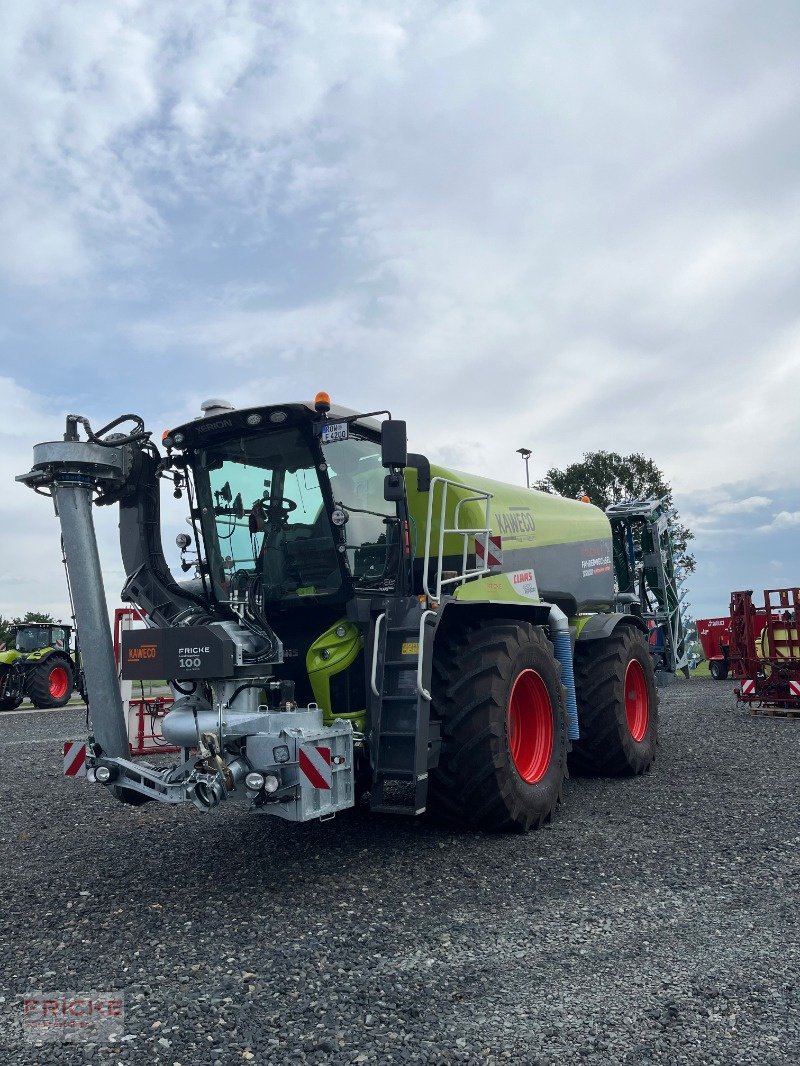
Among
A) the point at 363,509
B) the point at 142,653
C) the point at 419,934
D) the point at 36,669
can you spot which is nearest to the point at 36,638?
the point at 36,669

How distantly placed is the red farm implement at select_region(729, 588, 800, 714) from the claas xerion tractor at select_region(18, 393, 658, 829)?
8667 millimetres

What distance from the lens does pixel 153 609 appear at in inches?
252

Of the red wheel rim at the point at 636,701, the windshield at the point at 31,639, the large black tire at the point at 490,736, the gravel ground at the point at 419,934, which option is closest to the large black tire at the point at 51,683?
the windshield at the point at 31,639

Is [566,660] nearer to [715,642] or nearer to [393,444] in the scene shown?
[393,444]

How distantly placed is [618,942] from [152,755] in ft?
28.0

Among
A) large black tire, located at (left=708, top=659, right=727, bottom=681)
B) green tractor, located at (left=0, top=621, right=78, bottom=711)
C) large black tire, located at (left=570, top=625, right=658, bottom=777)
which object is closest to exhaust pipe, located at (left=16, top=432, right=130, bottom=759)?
large black tire, located at (left=570, top=625, right=658, bottom=777)

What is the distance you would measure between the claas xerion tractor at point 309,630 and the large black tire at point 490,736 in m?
0.01

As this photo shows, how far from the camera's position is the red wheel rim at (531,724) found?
261 inches

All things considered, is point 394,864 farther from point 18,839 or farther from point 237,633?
point 18,839

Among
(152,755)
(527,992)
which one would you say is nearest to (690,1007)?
(527,992)

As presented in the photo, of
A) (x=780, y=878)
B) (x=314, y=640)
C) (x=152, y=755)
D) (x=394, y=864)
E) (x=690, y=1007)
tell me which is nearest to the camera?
(x=690, y=1007)

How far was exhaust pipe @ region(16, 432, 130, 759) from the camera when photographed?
18.8ft

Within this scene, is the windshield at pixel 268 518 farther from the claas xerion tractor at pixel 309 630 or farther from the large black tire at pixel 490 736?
the large black tire at pixel 490 736

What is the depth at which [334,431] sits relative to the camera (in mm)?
5812
